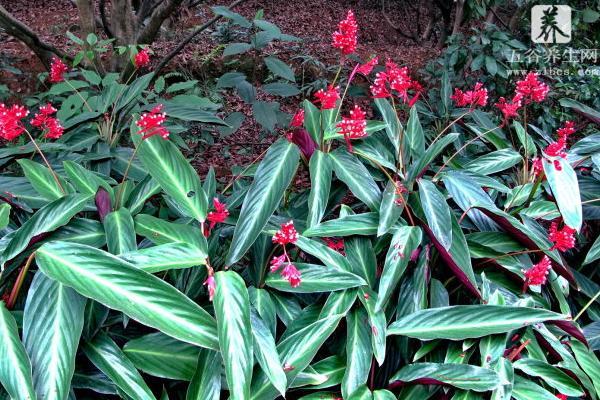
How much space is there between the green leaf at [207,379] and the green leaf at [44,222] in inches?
15.1

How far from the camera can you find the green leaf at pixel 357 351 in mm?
1024

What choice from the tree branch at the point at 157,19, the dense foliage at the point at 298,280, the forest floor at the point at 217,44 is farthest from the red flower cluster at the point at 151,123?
the forest floor at the point at 217,44

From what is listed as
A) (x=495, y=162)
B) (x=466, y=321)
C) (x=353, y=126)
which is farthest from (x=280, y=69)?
(x=466, y=321)

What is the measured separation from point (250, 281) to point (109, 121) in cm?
81

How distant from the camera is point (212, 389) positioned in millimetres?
942

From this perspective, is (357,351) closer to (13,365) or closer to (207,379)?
(207,379)

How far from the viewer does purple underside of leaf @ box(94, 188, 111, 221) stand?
1119 millimetres

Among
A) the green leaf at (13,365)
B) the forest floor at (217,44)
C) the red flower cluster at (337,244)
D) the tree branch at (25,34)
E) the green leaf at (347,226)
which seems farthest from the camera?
the forest floor at (217,44)

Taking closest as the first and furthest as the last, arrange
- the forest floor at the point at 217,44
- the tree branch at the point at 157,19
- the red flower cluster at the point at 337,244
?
the red flower cluster at the point at 337,244 < the tree branch at the point at 157,19 < the forest floor at the point at 217,44

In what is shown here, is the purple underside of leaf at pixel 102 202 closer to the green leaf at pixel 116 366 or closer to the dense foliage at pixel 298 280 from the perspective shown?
the dense foliage at pixel 298 280

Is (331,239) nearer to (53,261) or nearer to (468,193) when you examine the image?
(468,193)

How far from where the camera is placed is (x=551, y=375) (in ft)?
3.54

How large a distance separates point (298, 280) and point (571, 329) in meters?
0.63

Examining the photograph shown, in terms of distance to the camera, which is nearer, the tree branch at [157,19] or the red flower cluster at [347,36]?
the red flower cluster at [347,36]
